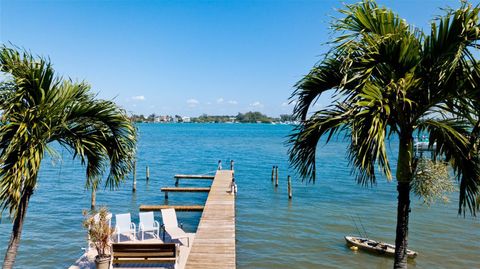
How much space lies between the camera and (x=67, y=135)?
5.50 meters

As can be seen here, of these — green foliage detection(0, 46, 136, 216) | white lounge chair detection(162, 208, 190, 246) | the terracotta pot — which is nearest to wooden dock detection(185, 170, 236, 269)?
white lounge chair detection(162, 208, 190, 246)

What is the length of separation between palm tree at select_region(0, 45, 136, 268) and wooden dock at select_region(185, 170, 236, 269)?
492cm

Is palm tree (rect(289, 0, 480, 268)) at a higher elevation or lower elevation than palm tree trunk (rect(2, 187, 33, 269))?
higher

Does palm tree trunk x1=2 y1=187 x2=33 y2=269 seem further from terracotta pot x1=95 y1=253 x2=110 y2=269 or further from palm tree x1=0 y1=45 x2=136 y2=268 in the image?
terracotta pot x1=95 y1=253 x2=110 y2=269

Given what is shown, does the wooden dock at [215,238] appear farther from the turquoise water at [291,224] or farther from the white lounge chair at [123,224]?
the white lounge chair at [123,224]

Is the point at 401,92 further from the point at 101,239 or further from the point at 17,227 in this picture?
the point at 101,239

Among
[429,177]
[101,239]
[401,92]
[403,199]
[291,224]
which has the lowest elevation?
[291,224]

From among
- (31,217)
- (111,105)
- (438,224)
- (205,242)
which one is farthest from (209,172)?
(111,105)

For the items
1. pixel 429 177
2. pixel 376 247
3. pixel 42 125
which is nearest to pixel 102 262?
pixel 42 125

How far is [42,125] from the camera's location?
4973mm

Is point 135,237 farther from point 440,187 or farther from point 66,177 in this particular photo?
point 66,177

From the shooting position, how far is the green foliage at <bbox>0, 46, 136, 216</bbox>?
464cm

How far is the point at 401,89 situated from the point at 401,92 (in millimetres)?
151

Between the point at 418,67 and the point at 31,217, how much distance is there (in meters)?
21.3
